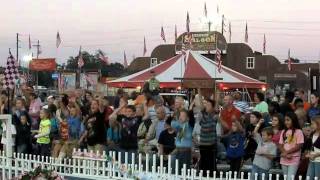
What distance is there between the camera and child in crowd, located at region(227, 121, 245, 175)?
9.09m

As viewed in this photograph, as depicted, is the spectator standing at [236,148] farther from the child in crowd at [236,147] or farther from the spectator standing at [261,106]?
the spectator standing at [261,106]

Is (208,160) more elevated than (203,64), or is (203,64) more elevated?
(203,64)

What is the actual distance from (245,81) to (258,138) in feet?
45.4

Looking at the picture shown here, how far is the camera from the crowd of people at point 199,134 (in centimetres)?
795

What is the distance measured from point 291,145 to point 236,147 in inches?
56.2

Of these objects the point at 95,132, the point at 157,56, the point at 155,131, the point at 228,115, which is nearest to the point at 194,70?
the point at 228,115

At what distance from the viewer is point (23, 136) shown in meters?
11.2

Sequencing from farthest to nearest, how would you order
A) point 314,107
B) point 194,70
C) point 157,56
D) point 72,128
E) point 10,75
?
point 157,56, point 194,70, point 10,75, point 314,107, point 72,128

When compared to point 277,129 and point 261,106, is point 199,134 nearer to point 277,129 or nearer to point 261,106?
point 277,129

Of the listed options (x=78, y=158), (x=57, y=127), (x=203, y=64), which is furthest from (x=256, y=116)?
(x=203, y=64)

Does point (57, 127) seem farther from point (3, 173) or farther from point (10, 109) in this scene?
point (3, 173)

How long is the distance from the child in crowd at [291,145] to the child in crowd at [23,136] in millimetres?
5682

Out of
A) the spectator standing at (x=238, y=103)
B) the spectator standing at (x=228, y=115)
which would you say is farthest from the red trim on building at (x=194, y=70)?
the spectator standing at (x=228, y=115)

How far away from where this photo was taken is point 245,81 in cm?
2262
